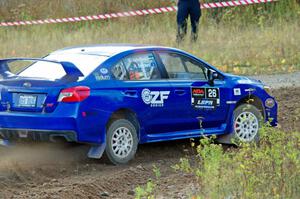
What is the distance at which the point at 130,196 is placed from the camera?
384 inches

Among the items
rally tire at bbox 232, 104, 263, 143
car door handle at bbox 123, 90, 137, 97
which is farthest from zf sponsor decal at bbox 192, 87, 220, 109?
car door handle at bbox 123, 90, 137, 97

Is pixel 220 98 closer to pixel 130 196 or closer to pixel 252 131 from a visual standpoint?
pixel 252 131

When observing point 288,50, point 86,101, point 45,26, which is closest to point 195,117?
point 86,101

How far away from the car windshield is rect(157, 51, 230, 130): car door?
105 cm

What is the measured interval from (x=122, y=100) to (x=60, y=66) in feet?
2.84

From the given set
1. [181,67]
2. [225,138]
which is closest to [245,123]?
[225,138]

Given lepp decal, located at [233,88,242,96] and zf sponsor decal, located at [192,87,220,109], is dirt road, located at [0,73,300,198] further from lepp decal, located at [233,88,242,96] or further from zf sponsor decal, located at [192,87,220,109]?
lepp decal, located at [233,88,242,96]

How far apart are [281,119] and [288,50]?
8324 mm

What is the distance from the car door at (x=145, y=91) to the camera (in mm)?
11664

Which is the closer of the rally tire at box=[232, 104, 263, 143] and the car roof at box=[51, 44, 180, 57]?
the car roof at box=[51, 44, 180, 57]

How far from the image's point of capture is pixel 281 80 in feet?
65.7

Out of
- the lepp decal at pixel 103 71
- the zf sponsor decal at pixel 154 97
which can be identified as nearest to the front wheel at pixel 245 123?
the zf sponsor decal at pixel 154 97

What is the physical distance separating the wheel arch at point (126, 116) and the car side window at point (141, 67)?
45 centimetres

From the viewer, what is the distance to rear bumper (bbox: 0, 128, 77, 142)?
11055 mm
